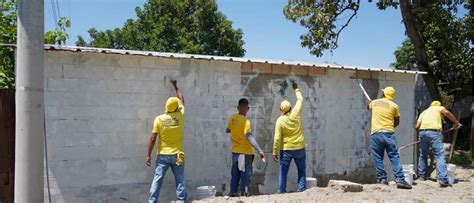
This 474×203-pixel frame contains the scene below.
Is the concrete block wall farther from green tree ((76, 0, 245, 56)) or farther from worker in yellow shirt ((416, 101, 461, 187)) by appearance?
green tree ((76, 0, 245, 56))

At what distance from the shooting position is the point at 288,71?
8961 millimetres

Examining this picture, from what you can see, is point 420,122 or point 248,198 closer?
point 248,198

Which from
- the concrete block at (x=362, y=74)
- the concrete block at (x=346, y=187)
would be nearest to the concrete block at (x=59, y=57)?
the concrete block at (x=346, y=187)

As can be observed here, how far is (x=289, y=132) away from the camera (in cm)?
816

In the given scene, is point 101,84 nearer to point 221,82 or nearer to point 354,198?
point 221,82

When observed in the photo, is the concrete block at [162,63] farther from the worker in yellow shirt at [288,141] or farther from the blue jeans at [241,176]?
the worker in yellow shirt at [288,141]

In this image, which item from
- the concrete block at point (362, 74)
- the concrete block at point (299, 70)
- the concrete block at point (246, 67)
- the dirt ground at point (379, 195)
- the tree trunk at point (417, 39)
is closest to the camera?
the dirt ground at point (379, 195)

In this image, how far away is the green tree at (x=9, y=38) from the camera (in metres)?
7.86

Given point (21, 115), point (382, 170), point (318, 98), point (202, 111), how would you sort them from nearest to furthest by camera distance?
point (21, 115), point (202, 111), point (382, 170), point (318, 98)

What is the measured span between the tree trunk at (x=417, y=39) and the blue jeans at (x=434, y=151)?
5.34 m

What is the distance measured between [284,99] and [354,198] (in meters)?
2.33

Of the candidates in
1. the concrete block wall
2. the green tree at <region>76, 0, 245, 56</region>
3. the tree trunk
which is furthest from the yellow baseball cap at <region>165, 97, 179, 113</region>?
the green tree at <region>76, 0, 245, 56</region>

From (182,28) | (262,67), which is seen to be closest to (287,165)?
(262,67)

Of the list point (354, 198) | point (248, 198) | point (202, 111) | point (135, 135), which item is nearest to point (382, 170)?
point (354, 198)
